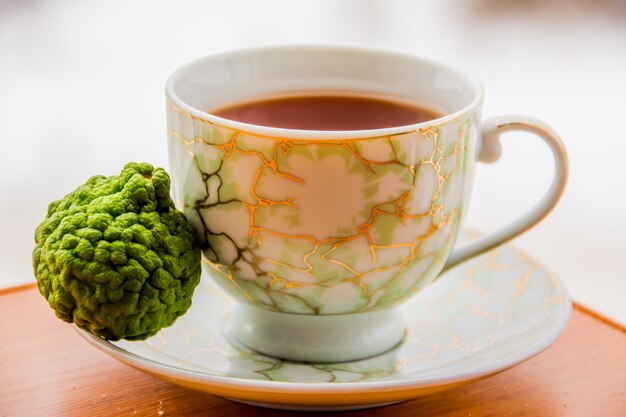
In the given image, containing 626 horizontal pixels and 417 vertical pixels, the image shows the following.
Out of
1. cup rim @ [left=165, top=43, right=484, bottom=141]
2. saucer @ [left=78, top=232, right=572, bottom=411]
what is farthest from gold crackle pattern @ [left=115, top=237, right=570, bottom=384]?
cup rim @ [left=165, top=43, right=484, bottom=141]

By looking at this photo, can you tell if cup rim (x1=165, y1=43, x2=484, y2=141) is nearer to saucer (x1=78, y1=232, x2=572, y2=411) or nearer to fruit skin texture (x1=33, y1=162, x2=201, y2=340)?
fruit skin texture (x1=33, y1=162, x2=201, y2=340)

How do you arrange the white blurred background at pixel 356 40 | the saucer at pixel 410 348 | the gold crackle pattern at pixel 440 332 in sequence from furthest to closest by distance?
the white blurred background at pixel 356 40, the gold crackle pattern at pixel 440 332, the saucer at pixel 410 348

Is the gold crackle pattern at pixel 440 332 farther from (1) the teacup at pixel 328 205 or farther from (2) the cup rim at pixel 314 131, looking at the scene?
(2) the cup rim at pixel 314 131

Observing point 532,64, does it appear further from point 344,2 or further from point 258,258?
point 258,258

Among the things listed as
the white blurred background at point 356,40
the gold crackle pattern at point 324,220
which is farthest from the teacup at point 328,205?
the white blurred background at point 356,40

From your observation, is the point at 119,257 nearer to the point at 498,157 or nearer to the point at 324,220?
the point at 324,220

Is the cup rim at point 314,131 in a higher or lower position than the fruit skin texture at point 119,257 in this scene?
higher
